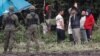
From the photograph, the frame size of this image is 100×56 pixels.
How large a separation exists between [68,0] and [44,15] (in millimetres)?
1754

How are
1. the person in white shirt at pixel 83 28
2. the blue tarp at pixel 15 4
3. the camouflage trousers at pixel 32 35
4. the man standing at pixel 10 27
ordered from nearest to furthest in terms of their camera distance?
the camouflage trousers at pixel 32 35 < the man standing at pixel 10 27 < the person in white shirt at pixel 83 28 < the blue tarp at pixel 15 4

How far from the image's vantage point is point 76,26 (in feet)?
60.0

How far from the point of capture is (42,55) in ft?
47.5

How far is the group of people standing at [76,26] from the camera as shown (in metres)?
18.3

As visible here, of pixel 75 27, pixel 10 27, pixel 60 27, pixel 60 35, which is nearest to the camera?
pixel 10 27

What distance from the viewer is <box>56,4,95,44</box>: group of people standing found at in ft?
60.0

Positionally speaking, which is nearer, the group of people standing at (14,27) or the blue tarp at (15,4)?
the group of people standing at (14,27)

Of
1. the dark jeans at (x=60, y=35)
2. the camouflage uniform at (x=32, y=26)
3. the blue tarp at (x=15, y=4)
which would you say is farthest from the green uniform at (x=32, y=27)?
the blue tarp at (x=15, y=4)

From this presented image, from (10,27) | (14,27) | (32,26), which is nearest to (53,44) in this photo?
(32,26)

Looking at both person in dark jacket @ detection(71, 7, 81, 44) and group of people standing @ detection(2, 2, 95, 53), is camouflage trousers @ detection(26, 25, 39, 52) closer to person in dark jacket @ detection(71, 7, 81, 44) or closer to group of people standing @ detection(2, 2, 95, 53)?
group of people standing @ detection(2, 2, 95, 53)

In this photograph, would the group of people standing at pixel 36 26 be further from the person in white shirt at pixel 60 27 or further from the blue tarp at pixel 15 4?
the blue tarp at pixel 15 4

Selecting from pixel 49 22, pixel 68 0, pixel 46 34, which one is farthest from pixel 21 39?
pixel 68 0

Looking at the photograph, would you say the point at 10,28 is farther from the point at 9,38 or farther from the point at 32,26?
the point at 32,26

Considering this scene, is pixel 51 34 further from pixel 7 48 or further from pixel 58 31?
pixel 7 48
